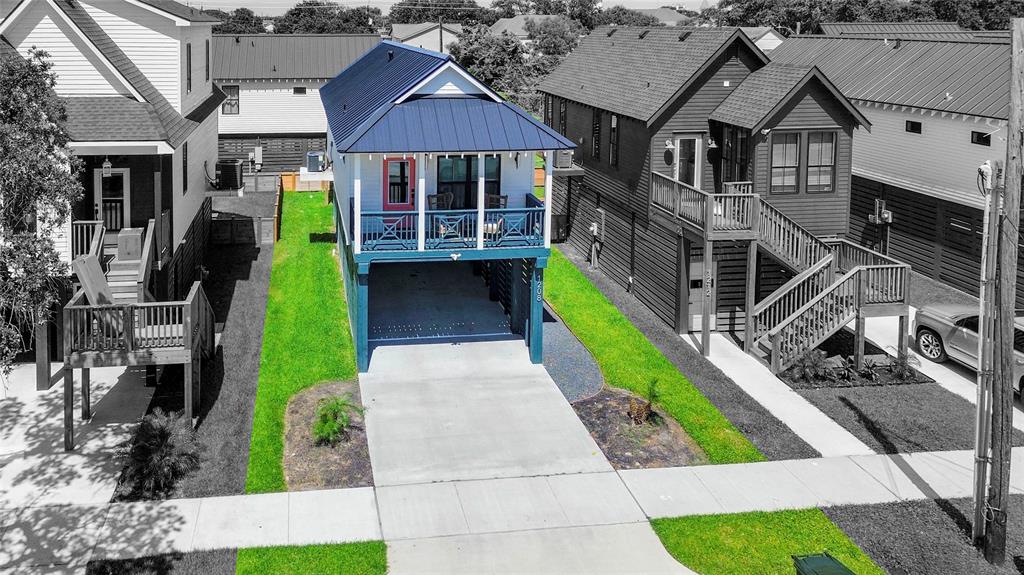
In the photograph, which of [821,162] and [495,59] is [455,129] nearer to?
[821,162]

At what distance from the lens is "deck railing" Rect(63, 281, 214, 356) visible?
62.6ft

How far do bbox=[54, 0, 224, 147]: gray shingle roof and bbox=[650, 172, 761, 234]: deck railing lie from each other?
1236 cm

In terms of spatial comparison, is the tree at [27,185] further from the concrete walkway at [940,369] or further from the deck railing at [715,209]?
the concrete walkway at [940,369]

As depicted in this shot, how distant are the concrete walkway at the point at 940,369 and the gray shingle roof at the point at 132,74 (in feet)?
58.2

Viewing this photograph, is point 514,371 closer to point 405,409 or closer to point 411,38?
point 405,409

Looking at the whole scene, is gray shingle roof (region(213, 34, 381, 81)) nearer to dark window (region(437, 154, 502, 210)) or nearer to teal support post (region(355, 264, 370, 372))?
dark window (region(437, 154, 502, 210))

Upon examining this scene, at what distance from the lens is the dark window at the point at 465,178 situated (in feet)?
82.6

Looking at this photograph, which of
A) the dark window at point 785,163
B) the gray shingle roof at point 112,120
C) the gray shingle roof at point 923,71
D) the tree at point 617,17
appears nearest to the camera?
the gray shingle roof at point 112,120

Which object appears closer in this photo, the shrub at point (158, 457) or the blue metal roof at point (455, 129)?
the shrub at point (158, 457)

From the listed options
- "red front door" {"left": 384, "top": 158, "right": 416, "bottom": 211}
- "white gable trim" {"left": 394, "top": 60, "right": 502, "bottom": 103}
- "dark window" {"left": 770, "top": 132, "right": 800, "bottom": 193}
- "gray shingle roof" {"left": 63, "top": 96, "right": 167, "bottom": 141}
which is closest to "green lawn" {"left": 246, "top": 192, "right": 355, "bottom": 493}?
"red front door" {"left": 384, "top": 158, "right": 416, "bottom": 211}

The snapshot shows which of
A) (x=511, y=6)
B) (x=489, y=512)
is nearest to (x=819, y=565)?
(x=489, y=512)

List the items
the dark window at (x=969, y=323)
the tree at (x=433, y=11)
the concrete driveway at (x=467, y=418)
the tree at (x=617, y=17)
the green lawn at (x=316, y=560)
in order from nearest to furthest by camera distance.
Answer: the green lawn at (x=316, y=560), the concrete driveway at (x=467, y=418), the dark window at (x=969, y=323), the tree at (x=433, y=11), the tree at (x=617, y=17)

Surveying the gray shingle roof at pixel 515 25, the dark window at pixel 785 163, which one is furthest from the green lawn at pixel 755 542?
the gray shingle roof at pixel 515 25

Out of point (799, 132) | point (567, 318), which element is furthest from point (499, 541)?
point (799, 132)
